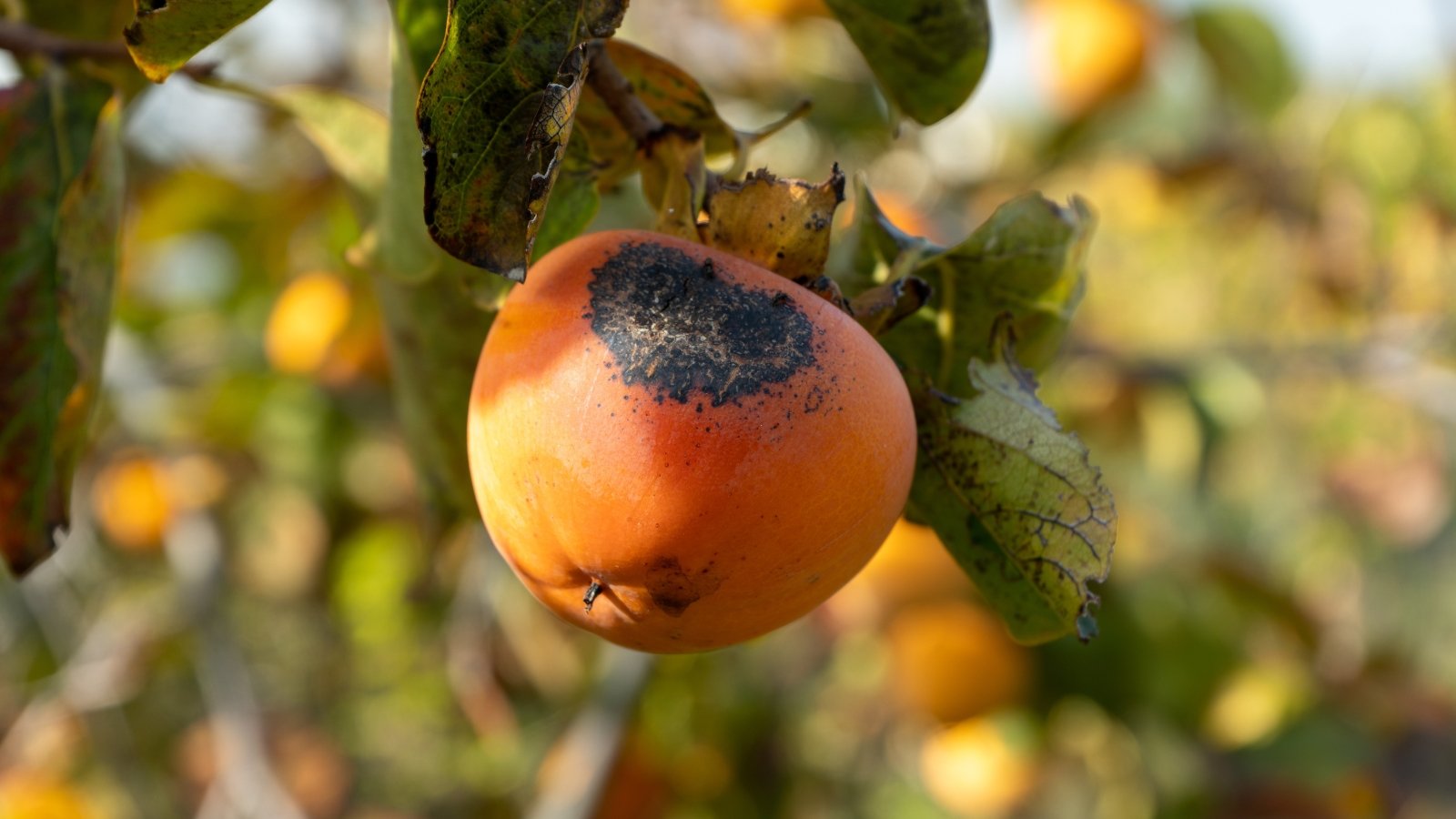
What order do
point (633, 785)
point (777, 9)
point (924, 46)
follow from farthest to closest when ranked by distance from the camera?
1. point (633, 785)
2. point (777, 9)
3. point (924, 46)

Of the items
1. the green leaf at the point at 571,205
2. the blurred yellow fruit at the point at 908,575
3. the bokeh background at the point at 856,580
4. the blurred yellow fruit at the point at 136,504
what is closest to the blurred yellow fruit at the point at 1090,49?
the bokeh background at the point at 856,580

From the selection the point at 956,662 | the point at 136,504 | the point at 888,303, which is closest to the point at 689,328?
the point at 888,303

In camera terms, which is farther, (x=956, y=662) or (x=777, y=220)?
(x=956, y=662)

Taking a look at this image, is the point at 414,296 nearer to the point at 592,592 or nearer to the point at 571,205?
the point at 571,205

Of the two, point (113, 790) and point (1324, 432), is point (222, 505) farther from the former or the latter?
point (1324, 432)

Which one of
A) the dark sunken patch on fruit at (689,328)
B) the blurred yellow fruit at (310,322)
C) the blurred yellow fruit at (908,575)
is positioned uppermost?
the dark sunken patch on fruit at (689,328)

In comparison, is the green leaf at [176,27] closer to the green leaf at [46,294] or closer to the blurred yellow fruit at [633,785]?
the green leaf at [46,294]

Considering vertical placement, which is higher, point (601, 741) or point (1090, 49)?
point (1090, 49)

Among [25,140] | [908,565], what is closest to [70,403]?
[25,140]
